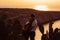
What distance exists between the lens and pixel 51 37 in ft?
2.22

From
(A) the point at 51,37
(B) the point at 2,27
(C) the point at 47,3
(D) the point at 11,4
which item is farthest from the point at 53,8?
(B) the point at 2,27

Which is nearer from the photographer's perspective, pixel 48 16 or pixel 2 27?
pixel 2 27

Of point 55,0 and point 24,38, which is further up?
point 55,0

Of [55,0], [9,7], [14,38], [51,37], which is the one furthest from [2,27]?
[55,0]

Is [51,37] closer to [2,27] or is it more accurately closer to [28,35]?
[28,35]

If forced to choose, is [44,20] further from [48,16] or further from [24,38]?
[24,38]

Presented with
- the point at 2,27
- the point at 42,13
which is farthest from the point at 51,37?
the point at 42,13

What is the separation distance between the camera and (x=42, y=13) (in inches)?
39.6

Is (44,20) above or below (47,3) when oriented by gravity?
below

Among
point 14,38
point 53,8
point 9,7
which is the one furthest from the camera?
point 53,8

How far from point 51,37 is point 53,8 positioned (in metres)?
0.44

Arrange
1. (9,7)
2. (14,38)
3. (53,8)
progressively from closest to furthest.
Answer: (14,38)
(9,7)
(53,8)

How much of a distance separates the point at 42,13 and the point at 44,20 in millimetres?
56

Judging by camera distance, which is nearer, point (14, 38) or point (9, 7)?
point (14, 38)
